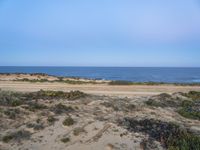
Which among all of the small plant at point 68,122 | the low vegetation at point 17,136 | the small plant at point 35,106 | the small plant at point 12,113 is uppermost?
the small plant at point 35,106

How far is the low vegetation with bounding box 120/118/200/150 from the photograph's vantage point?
10352 millimetres

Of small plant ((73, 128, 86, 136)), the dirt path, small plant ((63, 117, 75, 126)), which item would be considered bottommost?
small plant ((73, 128, 86, 136))

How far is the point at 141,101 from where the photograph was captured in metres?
16.4

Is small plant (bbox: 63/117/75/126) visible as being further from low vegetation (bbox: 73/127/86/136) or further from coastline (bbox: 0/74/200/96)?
coastline (bbox: 0/74/200/96)

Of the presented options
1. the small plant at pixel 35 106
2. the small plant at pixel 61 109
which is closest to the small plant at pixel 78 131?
the small plant at pixel 61 109

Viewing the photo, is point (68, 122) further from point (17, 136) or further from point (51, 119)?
point (17, 136)

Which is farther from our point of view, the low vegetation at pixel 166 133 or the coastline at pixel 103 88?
the coastline at pixel 103 88

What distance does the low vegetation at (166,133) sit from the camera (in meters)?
10.4

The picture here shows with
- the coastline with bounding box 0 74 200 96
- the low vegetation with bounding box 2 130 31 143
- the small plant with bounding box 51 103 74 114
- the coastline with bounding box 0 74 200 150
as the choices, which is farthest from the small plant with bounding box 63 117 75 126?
the coastline with bounding box 0 74 200 96

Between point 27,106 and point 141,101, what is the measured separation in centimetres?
593

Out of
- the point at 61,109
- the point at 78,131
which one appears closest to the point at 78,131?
the point at 78,131

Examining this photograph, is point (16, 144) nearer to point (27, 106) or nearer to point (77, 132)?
point (77, 132)

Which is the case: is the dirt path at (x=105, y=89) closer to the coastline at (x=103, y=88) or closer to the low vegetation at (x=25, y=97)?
the coastline at (x=103, y=88)

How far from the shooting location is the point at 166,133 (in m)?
11.3
